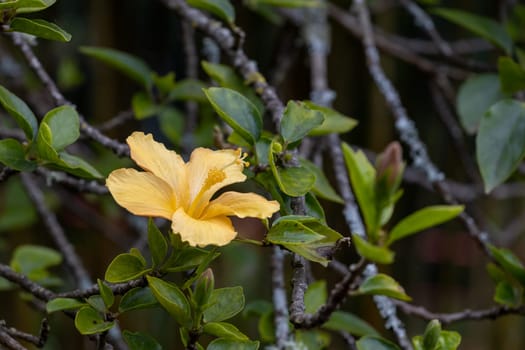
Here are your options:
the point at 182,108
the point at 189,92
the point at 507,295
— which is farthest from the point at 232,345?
the point at 182,108

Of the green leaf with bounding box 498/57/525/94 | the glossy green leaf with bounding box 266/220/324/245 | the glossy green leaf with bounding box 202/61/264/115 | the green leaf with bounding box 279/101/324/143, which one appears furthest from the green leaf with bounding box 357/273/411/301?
the green leaf with bounding box 498/57/525/94

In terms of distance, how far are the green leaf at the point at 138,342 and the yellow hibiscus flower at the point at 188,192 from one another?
0.38 ft

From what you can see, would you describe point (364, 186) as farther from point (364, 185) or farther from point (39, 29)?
point (39, 29)

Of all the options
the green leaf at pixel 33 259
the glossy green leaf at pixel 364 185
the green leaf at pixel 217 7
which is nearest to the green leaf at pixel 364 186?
the glossy green leaf at pixel 364 185

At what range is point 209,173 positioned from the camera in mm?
572

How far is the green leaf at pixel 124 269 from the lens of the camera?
22.0 inches

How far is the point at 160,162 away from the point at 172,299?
108 millimetres

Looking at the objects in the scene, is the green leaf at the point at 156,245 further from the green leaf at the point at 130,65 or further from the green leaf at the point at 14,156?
the green leaf at the point at 130,65

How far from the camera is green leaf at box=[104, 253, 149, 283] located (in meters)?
0.56

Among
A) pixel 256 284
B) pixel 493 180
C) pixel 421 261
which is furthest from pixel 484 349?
pixel 493 180

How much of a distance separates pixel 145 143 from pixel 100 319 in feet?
0.49

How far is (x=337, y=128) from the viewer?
0.76 meters

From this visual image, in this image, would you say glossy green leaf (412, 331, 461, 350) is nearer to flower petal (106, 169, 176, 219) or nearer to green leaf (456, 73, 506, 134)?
flower petal (106, 169, 176, 219)

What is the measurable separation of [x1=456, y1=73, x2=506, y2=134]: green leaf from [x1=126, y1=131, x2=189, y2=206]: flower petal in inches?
21.9
